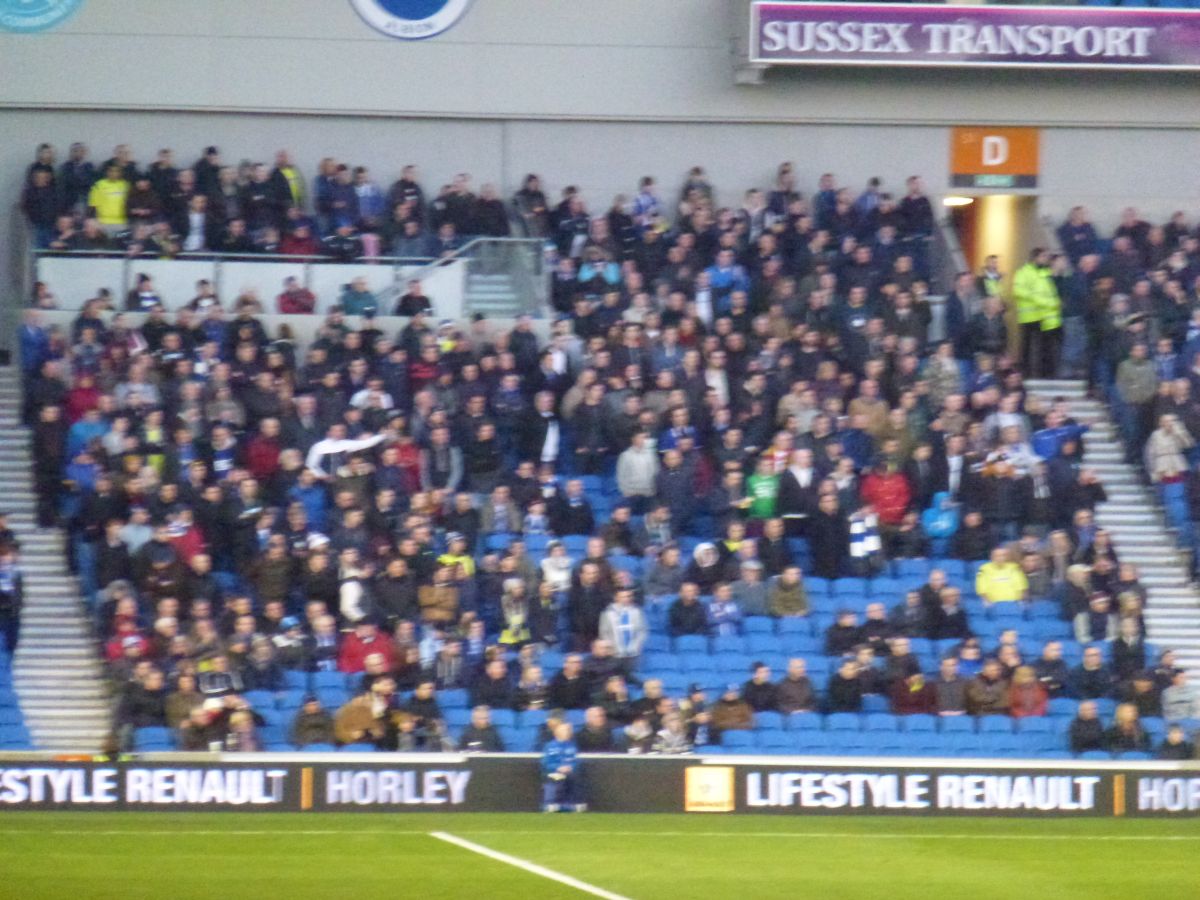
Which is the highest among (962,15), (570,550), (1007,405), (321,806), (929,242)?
(962,15)

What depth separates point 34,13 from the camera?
27.5 metres

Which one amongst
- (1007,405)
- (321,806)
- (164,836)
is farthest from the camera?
(1007,405)

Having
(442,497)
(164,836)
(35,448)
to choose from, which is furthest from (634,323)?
(164,836)

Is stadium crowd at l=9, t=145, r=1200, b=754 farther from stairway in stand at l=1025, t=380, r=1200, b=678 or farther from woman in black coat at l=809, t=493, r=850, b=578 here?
stairway in stand at l=1025, t=380, r=1200, b=678

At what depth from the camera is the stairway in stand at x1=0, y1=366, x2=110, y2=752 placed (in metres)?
20.7

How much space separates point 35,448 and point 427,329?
15.2ft

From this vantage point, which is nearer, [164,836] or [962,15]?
[164,836]

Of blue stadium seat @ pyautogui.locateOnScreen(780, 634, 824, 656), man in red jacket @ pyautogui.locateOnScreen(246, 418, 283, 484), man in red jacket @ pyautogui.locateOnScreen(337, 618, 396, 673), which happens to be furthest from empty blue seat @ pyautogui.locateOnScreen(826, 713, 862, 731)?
man in red jacket @ pyautogui.locateOnScreen(246, 418, 283, 484)

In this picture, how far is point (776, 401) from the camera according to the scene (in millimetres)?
23469

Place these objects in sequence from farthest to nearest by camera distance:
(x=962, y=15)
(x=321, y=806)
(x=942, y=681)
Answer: (x=962, y=15) → (x=942, y=681) → (x=321, y=806)

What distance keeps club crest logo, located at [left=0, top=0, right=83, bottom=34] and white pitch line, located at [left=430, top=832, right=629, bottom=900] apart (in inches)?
578

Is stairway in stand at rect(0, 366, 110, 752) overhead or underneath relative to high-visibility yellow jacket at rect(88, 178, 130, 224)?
underneath

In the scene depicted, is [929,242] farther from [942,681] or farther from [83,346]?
[83,346]

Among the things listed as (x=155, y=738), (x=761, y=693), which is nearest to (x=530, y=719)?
(x=761, y=693)
